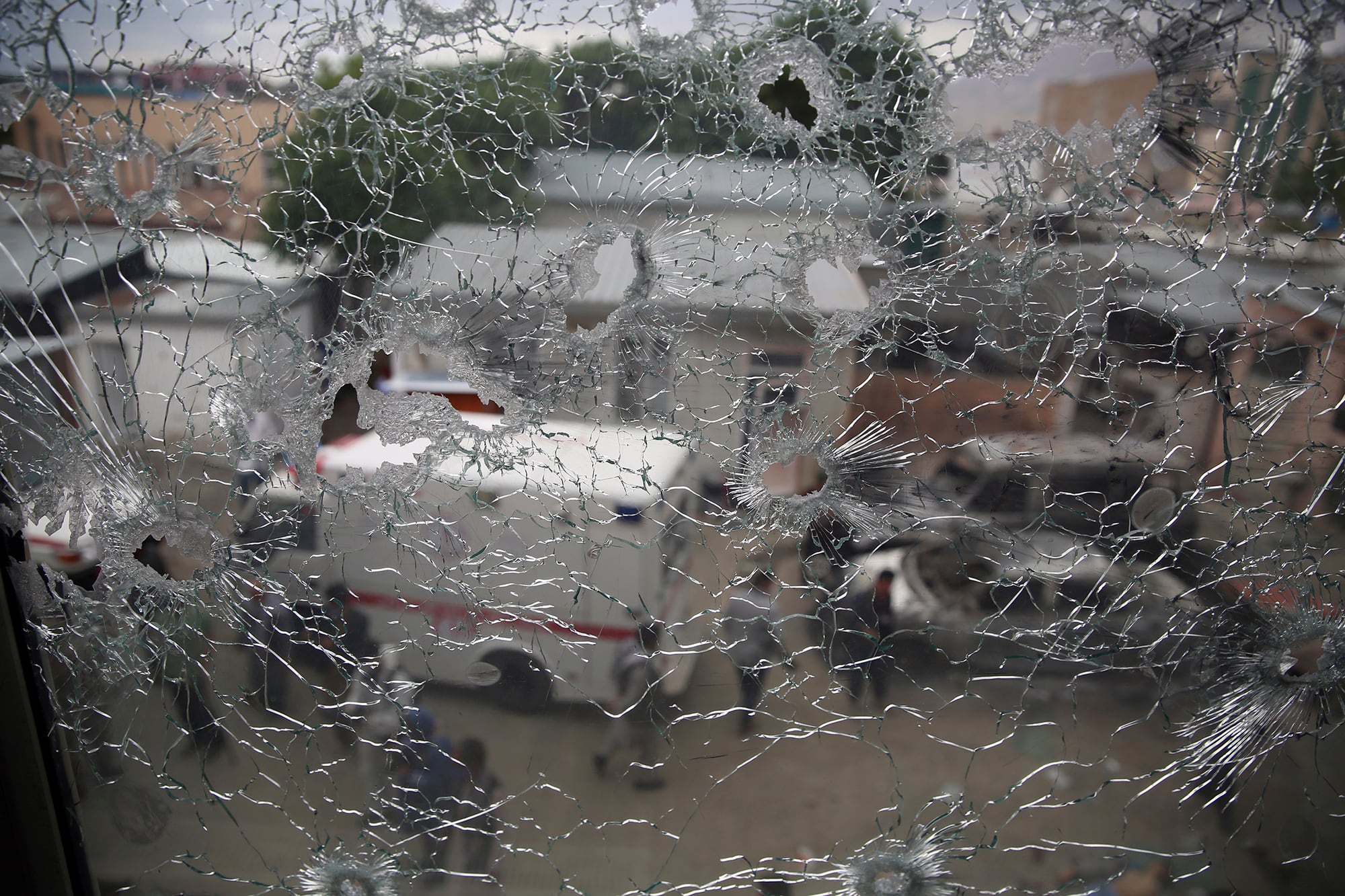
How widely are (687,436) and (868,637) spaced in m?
0.28

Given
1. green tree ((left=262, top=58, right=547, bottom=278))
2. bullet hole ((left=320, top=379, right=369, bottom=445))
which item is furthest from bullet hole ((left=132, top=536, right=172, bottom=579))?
green tree ((left=262, top=58, right=547, bottom=278))

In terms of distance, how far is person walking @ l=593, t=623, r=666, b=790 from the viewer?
2.38 feet

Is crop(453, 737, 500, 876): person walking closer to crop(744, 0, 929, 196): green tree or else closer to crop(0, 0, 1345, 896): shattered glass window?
crop(0, 0, 1345, 896): shattered glass window

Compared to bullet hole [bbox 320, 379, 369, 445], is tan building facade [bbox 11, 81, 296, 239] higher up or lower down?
higher up

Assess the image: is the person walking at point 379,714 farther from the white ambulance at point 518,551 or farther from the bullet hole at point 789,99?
the bullet hole at point 789,99

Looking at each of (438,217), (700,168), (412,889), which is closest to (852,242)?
(700,168)

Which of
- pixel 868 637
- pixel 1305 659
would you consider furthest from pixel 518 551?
pixel 1305 659

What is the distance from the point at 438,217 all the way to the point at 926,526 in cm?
57

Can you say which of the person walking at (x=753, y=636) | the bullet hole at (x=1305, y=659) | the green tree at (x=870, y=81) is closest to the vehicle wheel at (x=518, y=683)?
the person walking at (x=753, y=636)

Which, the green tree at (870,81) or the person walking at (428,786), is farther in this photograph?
the person walking at (428,786)

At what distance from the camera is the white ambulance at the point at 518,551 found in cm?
69

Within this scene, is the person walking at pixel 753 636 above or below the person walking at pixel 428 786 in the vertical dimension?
above

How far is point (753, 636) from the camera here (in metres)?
0.72

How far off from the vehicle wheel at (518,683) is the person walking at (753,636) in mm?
200
